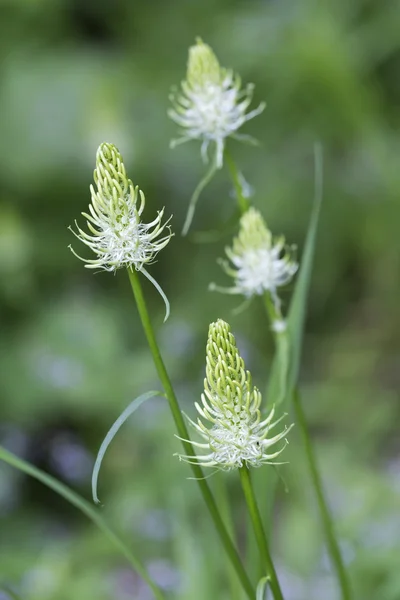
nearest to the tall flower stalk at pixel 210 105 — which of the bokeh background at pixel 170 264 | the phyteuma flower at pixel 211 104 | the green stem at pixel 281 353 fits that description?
the phyteuma flower at pixel 211 104

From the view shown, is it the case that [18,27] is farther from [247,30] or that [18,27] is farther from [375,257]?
[375,257]

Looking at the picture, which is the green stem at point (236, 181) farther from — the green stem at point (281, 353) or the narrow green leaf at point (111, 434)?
the narrow green leaf at point (111, 434)

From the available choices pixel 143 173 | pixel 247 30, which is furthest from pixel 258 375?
pixel 247 30

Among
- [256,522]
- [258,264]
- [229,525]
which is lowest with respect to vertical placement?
[256,522]

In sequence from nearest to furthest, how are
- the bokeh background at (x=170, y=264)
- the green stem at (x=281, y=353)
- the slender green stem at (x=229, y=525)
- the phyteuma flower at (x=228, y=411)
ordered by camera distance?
the phyteuma flower at (x=228, y=411)
the green stem at (x=281, y=353)
the slender green stem at (x=229, y=525)
the bokeh background at (x=170, y=264)

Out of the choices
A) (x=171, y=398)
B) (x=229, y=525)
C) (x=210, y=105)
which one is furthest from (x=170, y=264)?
(x=171, y=398)

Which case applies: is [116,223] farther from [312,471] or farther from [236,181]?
[312,471]
